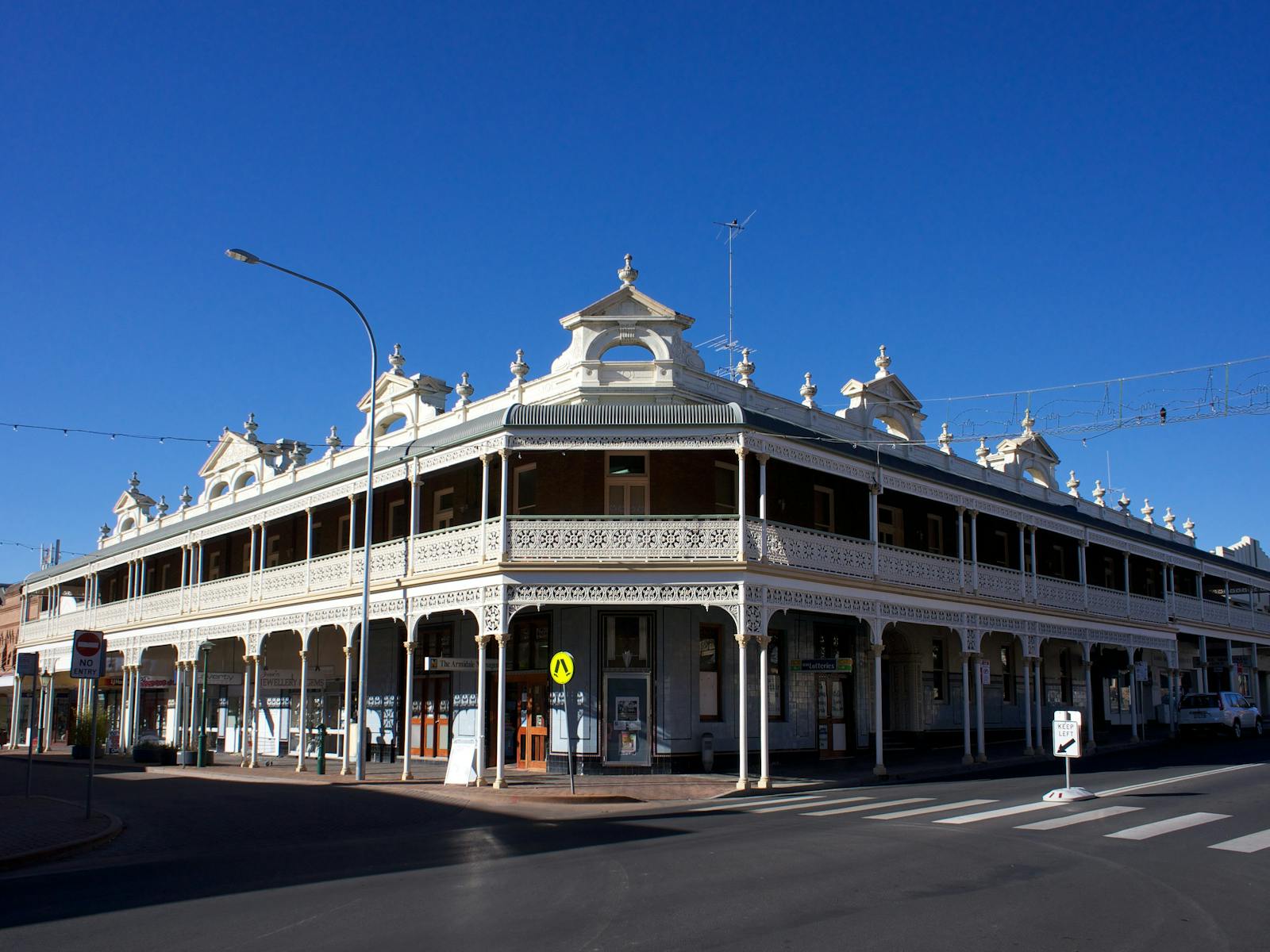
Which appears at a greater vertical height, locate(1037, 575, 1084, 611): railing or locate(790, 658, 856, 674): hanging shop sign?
locate(1037, 575, 1084, 611): railing

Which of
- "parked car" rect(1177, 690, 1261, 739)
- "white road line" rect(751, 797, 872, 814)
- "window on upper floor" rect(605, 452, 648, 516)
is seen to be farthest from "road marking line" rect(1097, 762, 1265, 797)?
"parked car" rect(1177, 690, 1261, 739)

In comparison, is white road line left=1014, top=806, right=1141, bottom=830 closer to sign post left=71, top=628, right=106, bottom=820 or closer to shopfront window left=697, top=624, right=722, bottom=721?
shopfront window left=697, top=624, right=722, bottom=721

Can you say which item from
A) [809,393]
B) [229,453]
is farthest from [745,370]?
[229,453]

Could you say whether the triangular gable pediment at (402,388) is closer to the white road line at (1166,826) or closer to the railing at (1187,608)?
the white road line at (1166,826)

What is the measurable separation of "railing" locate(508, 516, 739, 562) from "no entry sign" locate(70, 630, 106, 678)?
7.60 meters

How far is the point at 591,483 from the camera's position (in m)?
25.4

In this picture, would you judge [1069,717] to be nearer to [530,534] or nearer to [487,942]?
[530,534]

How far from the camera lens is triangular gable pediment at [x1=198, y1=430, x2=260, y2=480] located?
122 ft

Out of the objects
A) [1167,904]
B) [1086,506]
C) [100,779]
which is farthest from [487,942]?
[1086,506]

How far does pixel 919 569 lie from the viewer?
26.8 meters

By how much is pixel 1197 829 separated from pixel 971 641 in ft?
47.0

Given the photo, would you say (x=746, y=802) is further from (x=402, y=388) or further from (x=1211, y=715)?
(x=1211, y=715)

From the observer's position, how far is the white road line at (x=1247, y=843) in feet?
39.4

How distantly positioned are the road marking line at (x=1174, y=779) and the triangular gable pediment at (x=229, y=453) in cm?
2716
